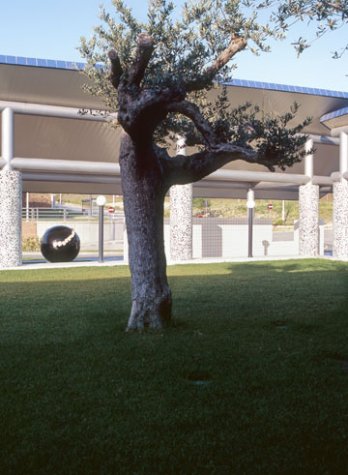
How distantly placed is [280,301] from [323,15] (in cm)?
621

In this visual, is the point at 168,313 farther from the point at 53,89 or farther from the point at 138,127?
the point at 53,89

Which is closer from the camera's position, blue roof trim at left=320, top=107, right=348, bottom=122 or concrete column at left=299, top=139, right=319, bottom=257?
blue roof trim at left=320, top=107, right=348, bottom=122

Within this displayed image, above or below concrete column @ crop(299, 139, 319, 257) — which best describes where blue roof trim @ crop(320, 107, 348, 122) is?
above

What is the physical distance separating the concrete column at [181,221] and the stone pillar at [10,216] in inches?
270

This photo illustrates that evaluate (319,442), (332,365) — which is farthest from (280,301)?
(319,442)

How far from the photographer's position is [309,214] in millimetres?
27719

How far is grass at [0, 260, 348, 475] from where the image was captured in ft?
13.4

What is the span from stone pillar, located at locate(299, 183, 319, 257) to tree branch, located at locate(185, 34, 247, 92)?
1959cm

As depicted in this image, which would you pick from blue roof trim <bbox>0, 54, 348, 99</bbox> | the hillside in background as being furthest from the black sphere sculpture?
the hillside in background

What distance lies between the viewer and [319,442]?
14.2 ft

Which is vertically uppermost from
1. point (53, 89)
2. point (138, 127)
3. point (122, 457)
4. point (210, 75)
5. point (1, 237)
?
point (53, 89)

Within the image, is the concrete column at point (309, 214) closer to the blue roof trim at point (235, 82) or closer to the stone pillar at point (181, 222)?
the blue roof trim at point (235, 82)

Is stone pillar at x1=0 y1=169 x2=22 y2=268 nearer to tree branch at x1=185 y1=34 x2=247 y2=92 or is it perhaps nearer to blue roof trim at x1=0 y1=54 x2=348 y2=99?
blue roof trim at x1=0 y1=54 x2=348 y2=99

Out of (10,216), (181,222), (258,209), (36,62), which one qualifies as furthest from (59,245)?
(258,209)
